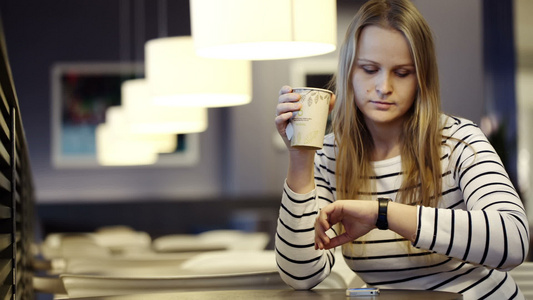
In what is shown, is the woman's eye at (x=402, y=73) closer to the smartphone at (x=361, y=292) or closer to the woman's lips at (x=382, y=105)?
the woman's lips at (x=382, y=105)

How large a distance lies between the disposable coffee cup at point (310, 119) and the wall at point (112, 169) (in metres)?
7.31

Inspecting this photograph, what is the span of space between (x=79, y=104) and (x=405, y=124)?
808 centimetres

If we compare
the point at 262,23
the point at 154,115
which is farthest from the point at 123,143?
the point at 262,23

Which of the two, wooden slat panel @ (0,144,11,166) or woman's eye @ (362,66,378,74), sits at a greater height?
woman's eye @ (362,66,378,74)

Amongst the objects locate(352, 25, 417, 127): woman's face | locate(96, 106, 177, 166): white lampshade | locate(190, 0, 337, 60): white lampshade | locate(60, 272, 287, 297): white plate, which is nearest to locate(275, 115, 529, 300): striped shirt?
locate(352, 25, 417, 127): woman's face

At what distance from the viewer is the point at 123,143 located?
7.59 meters

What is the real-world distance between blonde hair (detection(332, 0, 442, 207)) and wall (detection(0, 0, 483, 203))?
6976 millimetres

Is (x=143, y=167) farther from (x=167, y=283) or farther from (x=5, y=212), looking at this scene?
(x=5, y=212)

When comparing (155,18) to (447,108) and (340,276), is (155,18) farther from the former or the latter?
(340,276)

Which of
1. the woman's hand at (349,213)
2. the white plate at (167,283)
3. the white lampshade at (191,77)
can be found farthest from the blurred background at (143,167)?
the woman's hand at (349,213)

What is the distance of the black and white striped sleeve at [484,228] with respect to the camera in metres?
1.46

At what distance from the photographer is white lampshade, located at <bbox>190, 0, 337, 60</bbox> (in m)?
2.55

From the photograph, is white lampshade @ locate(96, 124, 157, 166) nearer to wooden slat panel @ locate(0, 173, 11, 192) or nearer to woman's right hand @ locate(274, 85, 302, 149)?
wooden slat panel @ locate(0, 173, 11, 192)

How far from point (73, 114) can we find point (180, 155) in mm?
1276
